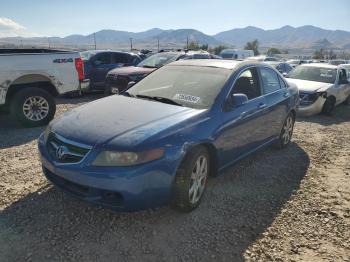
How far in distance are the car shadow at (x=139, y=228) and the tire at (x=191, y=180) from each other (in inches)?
6.6

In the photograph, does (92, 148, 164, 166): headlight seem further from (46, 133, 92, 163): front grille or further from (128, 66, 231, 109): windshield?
(128, 66, 231, 109): windshield

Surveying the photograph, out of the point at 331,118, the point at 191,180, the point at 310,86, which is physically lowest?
the point at 331,118

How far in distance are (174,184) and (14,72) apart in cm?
457

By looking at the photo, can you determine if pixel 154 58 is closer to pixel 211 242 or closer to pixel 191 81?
pixel 191 81

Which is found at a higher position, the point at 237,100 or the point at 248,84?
the point at 248,84

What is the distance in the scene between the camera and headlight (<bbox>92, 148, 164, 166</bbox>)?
313 cm

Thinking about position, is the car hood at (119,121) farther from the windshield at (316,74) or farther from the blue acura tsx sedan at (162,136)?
the windshield at (316,74)

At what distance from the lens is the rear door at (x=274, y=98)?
17.1 feet

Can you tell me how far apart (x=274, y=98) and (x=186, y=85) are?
5.50 ft

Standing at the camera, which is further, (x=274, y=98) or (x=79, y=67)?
(x=79, y=67)

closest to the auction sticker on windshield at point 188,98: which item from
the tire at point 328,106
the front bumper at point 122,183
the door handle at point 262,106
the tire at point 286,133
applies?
the front bumper at point 122,183

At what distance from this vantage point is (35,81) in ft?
22.6

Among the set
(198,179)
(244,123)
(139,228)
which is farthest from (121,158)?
(244,123)

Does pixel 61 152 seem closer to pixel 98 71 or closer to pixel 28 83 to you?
pixel 28 83
